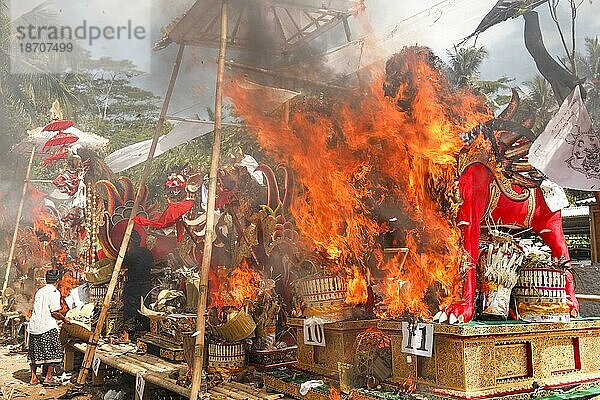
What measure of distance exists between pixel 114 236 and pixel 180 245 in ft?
4.68

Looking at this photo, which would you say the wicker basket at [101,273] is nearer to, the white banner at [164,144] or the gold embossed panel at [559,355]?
the white banner at [164,144]

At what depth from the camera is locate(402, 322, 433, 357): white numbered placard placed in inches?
156

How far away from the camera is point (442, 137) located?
436 cm

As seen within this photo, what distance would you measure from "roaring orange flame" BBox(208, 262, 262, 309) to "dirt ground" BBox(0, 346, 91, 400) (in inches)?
105

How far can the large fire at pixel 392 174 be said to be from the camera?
14.3 feet

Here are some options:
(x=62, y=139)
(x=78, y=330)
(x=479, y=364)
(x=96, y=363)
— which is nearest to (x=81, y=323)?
(x=78, y=330)

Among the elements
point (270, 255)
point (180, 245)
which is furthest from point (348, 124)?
point (180, 245)

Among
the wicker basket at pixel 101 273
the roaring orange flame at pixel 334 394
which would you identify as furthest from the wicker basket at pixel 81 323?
the roaring orange flame at pixel 334 394

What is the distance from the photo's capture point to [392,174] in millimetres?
4820

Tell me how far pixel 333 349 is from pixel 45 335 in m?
5.85

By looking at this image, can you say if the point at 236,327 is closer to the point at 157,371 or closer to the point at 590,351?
the point at 157,371

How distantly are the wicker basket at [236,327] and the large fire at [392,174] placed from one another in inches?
39.1

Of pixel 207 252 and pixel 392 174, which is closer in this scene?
pixel 392 174

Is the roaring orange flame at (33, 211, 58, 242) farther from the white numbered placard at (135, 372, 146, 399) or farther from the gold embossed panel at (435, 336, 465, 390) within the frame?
the gold embossed panel at (435, 336, 465, 390)
